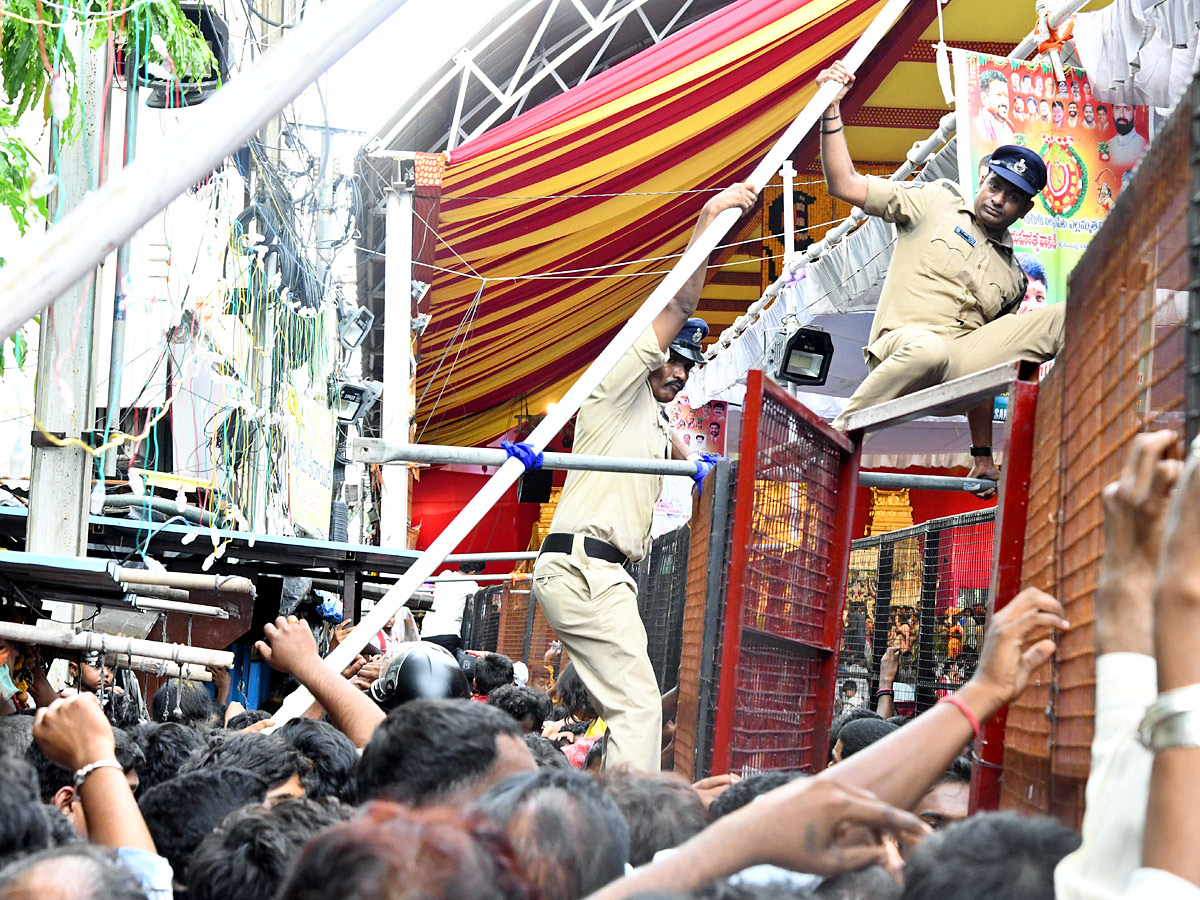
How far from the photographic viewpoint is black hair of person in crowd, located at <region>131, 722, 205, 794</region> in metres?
3.81

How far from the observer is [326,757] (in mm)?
3465

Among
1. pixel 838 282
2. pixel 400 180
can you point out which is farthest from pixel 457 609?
pixel 838 282

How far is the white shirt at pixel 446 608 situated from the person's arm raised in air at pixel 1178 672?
12.1 m

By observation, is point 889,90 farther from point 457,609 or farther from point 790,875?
point 790,875

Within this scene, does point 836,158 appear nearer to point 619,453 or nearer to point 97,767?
point 619,453

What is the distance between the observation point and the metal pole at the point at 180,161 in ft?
6.34

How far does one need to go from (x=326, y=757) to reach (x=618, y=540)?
1661mm

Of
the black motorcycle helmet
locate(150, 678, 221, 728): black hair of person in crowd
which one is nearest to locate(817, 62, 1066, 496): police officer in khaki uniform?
the black motorcycle helmet

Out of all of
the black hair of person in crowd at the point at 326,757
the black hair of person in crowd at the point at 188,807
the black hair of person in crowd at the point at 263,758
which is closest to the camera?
the black hair of person in crowd at the point at 188,807

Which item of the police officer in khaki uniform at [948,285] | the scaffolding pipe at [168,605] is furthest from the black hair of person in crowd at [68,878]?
the scaffolding pipe at [168,605]

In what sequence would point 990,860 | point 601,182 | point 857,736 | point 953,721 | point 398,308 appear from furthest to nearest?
point 398,308, point 601,182, point 857,736, point 953,721, point 990,860

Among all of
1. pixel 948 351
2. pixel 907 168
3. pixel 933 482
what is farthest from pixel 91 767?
pixel 907 168

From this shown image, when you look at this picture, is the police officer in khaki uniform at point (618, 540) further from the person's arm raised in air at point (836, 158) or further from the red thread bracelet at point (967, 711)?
the red thread bracelet at point (967, 711)

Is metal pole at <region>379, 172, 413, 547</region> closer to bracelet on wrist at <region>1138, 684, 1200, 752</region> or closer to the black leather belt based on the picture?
the black leather belt
